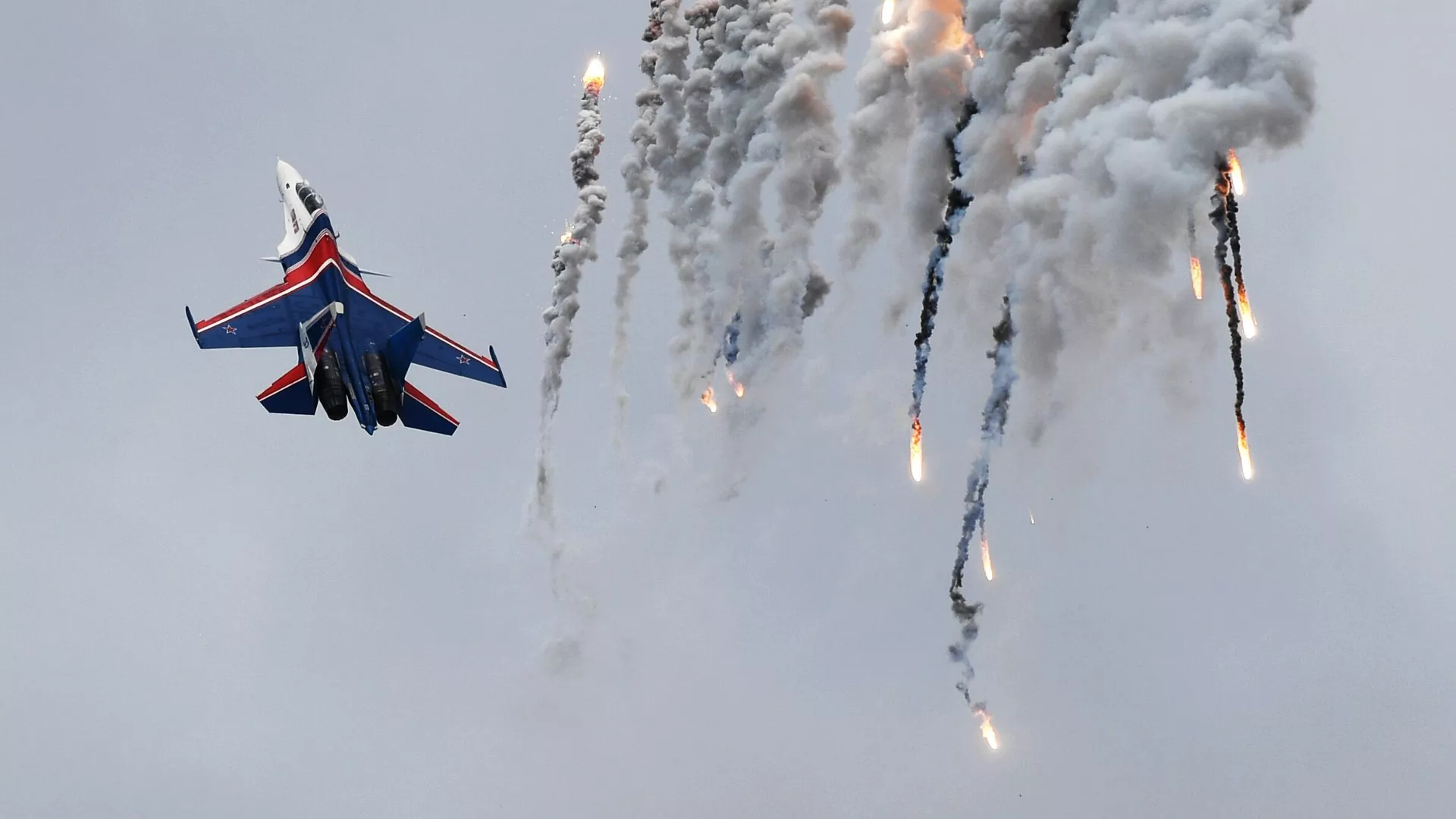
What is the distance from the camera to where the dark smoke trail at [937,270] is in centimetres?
4750

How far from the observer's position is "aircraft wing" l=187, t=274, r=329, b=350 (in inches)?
2463

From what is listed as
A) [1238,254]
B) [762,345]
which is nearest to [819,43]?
[762,345]

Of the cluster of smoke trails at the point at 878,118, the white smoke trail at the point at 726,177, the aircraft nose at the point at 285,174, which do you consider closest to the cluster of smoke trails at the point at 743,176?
the white smoke trail at the point at 726,177

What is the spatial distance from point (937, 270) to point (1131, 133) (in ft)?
35.8

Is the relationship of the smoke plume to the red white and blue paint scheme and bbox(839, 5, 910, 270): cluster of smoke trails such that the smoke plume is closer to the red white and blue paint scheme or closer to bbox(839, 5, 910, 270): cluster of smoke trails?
bbox(839, 5, 910, 270): cluster of smoke trails

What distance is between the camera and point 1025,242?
4269cm

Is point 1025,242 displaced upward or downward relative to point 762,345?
downward

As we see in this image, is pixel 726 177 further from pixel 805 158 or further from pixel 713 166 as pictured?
pixel 805 158

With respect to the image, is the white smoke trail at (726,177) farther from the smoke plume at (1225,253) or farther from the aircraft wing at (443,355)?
the smoke plume at (1225,253)

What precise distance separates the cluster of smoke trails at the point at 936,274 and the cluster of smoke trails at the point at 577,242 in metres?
21.5

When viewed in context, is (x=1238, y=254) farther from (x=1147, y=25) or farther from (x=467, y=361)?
(x=467, y=361)

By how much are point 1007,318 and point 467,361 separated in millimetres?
31231

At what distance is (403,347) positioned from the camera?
6119 centimetres

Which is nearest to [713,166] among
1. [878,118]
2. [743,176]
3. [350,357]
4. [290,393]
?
[743,176]
